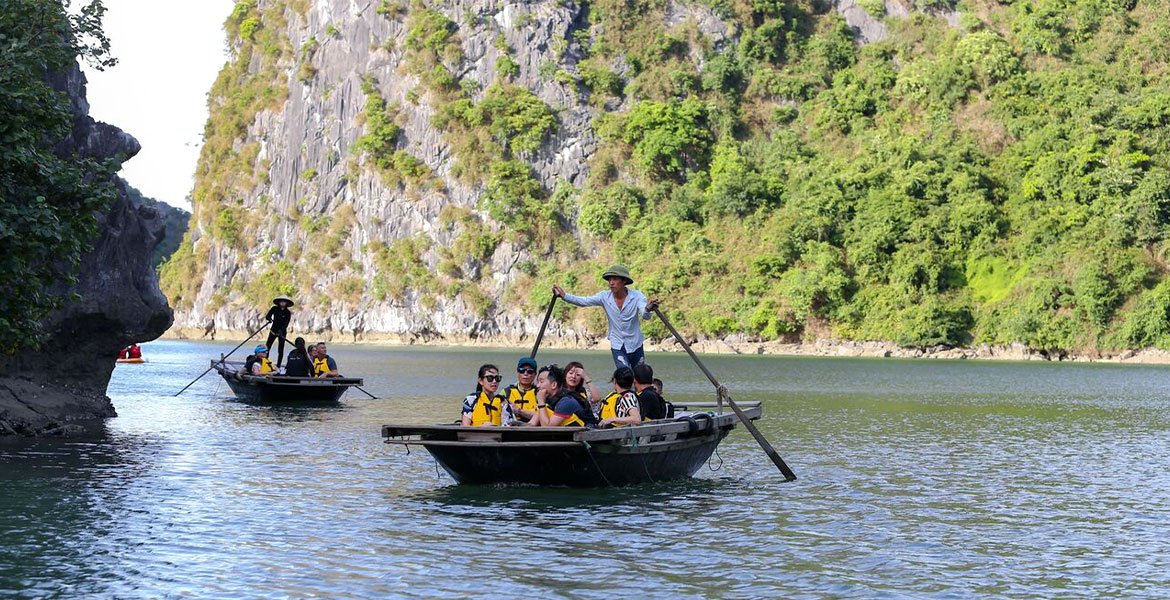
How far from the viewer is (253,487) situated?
16.8 m

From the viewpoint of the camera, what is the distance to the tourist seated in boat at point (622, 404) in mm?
16078

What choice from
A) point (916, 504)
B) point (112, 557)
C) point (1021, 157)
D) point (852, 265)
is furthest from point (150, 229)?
point (1021, 157)

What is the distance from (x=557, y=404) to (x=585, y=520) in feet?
6.98

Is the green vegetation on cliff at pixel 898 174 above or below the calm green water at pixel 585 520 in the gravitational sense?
above

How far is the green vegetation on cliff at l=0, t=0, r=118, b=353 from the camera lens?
1803 centimetres

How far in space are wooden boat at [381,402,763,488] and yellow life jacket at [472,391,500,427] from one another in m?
0.52

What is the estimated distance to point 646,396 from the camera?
1702 cm

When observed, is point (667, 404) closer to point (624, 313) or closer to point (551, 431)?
point (624, 313)

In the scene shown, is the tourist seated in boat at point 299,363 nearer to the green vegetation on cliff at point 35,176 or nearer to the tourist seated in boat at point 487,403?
the green vegetation on cliff at point 35,176

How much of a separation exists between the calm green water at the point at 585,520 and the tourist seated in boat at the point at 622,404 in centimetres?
106

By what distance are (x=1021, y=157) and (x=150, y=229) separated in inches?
2893

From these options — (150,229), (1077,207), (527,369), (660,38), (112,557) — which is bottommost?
(112,557)

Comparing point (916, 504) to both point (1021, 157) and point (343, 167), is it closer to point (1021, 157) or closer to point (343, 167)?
point (1021, 157)

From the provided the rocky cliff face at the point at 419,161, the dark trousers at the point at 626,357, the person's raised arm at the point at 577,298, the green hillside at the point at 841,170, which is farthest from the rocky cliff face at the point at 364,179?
the dark trousers at the point at 626,357
